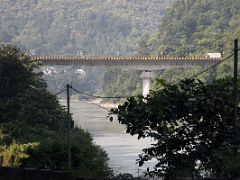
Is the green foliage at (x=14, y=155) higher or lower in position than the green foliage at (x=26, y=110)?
lower

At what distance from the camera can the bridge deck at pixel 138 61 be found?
118188 mm

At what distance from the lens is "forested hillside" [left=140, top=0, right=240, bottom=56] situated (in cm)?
14562

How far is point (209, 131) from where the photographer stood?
21.1 metres

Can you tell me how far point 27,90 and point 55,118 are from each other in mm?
3133

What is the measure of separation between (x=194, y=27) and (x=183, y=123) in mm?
150080

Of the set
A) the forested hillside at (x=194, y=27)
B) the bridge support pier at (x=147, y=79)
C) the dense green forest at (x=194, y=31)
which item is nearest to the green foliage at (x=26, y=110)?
the bridge support pier at (x=147, y=79)

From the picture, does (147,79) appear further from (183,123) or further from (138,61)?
(183,123)

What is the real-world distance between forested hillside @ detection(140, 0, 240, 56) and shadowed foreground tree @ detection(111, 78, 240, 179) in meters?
114

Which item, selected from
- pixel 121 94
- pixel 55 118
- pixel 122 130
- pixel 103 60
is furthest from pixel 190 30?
pixel 55 118

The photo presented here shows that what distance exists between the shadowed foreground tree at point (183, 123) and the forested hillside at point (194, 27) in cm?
11440

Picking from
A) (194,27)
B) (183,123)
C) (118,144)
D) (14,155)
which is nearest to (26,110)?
(14,155)

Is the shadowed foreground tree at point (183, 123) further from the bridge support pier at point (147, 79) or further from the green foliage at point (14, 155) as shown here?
the bridge support pier at point (147, 79)

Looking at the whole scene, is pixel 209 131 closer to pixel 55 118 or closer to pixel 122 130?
pixel 55 118

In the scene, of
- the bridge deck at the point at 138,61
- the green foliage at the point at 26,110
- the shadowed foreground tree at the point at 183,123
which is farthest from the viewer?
the bridge deck at the point at 138,61
